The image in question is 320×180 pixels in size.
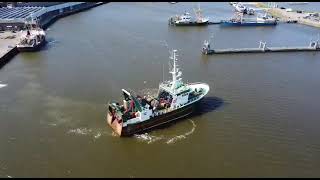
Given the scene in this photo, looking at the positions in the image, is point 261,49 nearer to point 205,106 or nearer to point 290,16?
point 205,106

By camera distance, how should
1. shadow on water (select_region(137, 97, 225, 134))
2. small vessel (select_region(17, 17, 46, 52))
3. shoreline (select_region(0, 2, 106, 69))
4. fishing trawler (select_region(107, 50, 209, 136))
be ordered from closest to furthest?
fishing trawler (select_region(107, 50, 209, 136))
shadow on water (select_region(137, 97, 225, 134))
shoreline (select_region(0, 2, 106, 69))
small vessel (select_region(17, 17, 46, 52))

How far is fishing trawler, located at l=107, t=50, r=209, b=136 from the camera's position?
30.1 meters

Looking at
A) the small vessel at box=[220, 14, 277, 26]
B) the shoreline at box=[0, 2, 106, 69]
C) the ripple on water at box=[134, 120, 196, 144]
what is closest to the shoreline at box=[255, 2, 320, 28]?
the small vessel at box=[220, 14, 277, 26]

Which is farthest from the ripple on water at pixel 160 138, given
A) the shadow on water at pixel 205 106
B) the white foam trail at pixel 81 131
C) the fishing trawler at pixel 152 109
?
the white foam trail at pixel 81 131

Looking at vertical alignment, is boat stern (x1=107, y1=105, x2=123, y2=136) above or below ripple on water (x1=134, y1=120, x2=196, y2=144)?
above

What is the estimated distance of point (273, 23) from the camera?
69.9m

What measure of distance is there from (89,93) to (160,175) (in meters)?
14.8

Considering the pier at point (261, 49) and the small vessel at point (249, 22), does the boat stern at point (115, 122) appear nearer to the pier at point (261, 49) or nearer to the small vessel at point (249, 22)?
the pier at point (261, 49)

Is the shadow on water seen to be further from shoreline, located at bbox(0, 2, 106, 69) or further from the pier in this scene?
shoreline, located at bbox(0, 2, 106, 69)

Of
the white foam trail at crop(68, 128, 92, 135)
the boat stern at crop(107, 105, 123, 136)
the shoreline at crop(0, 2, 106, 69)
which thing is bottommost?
the white foam trail at crop(68, 128, 92, 135)

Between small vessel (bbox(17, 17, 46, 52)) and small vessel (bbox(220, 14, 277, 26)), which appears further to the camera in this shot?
small vessel (bbox(220, 14, 277, 26))

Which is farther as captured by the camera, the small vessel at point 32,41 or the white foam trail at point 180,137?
the small vessel at point 32,41

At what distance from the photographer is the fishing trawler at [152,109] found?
3011 cm

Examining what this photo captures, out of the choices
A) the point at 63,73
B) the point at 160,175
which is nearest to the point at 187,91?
the point at 160,175
